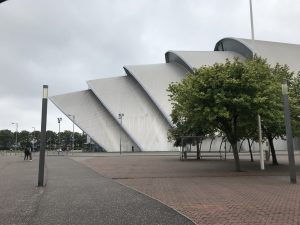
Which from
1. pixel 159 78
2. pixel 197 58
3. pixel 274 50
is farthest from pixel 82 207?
pixel 274 50

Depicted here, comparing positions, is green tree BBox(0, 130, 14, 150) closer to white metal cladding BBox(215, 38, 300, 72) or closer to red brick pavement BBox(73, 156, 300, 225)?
white metal cladding BBox(215, 38, 300, 72)

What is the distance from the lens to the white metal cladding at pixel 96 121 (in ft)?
206

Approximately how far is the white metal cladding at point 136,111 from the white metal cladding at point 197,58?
26.5 ft

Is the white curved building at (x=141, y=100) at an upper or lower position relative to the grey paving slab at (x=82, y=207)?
upper

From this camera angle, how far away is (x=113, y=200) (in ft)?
34.7

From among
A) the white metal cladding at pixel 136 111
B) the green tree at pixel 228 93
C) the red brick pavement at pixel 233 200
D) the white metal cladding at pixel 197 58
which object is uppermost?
the white metal cladding at pixel 197 58

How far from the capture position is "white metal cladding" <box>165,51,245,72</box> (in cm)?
6294

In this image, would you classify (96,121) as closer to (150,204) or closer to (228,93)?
(228,93)

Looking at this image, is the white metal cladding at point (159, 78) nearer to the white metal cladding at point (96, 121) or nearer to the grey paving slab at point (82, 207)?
the white metal cladding at point (96, 121)

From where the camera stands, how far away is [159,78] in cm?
6462

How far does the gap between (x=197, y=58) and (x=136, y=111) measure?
12.9m

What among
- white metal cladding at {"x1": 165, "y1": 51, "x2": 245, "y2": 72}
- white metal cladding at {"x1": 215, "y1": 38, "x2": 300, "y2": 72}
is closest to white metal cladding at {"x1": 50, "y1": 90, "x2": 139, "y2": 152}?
white metal cladding at {"x1": 165, "y1": 51, "x2": 245, "y2": 72}

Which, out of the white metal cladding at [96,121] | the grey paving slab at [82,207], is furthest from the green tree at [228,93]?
the white metal cladding at [96,121]

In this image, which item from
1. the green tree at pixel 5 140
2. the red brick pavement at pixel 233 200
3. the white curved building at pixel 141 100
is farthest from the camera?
the green tree at pixel 5 140
